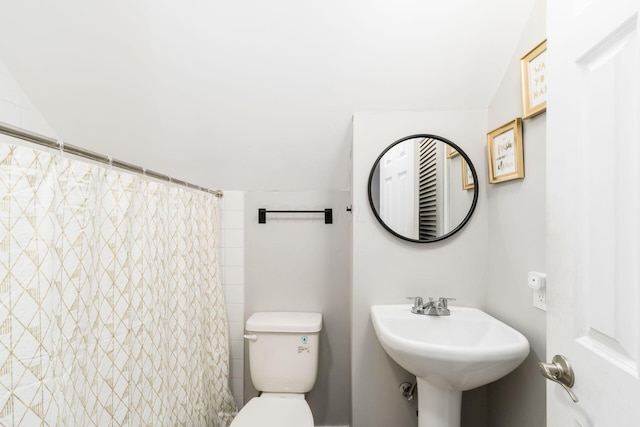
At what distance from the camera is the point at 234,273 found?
206 centimetres

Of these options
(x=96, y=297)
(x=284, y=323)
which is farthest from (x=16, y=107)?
(x=284, y=323)

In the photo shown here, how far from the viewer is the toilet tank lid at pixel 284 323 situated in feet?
5.92

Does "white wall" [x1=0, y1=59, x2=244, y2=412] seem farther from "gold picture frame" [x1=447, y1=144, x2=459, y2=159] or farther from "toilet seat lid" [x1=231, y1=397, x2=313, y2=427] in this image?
"gold picture frame" [x1=447, y1=144, x2=459, y2=159]

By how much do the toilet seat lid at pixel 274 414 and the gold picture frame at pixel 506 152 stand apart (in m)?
1.41

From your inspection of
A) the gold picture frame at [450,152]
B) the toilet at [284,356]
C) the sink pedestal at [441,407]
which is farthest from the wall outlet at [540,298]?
the toilet at [284,356]

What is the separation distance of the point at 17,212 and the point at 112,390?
2.09ft

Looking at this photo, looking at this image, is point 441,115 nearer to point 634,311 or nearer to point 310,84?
point 310,84

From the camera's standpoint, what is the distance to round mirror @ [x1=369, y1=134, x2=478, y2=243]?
1.60 metres

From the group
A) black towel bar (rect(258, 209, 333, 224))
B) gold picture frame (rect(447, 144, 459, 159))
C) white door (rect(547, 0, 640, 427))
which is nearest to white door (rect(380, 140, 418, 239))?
gold picture frame (rect(447, 144, 459, 159))

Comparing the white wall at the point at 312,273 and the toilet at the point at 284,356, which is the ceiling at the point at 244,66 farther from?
the toilet at the point at 284,356

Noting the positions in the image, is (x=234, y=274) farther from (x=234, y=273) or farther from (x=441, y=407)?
(x=441, y=407)

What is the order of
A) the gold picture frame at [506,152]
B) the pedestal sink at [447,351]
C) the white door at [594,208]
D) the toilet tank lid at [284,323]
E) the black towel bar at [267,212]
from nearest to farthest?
the white door at [594,208] → the pedestal sink at [447,351] → the gold picture frame at [506,152] → the toilet tank lid at [284,323] → the black towel bar at [267,212]

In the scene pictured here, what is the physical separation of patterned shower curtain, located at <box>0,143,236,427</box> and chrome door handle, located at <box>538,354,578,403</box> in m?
1.13

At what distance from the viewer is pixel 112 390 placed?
3.29 ft
